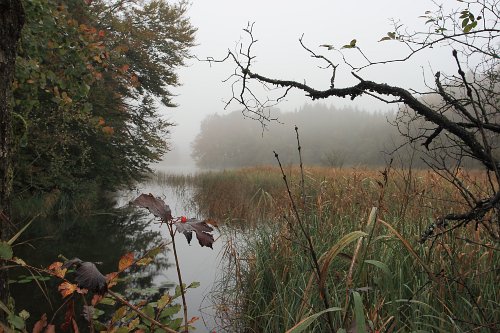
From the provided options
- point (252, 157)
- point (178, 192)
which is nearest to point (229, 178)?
point (178, 192)

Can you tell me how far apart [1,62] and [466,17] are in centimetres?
226

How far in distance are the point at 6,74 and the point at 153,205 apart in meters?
1.10

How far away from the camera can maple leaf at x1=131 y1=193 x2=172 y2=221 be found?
128 centimetres

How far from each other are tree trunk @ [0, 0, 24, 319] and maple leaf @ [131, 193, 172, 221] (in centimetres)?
87

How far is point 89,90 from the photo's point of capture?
862 centimetres

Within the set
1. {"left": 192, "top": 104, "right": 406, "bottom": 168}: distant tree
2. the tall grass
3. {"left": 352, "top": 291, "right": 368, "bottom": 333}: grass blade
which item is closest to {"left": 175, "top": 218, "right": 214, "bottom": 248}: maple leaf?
{"left": 352, "top": 291, "right": 368, "bottom": 333}: grass blade

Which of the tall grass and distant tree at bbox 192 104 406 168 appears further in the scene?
distant tree at bbox 192 104 406 168

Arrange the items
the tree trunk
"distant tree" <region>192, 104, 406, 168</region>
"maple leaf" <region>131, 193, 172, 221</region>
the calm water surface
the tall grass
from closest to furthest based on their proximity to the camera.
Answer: "maple leaf" <region>131, 193, 172, 221</region> < the tree trunk < the tall grass < the calm water surface < "distant tree" <region>192, 104, 406, 168</region>

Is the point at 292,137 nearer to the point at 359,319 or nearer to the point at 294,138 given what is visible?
the point at 294,138

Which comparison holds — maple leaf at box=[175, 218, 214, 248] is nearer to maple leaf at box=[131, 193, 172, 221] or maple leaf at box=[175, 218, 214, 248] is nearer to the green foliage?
maple leaf at box=[131, 193, 172, 221]

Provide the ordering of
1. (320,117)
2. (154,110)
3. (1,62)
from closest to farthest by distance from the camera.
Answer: (1,62) → (154,110) → (320,117)

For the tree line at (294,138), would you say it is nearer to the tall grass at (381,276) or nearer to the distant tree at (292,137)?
the distant tree at (292,137)

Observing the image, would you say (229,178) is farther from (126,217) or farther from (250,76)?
(250,76)

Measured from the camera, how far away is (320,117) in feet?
201
